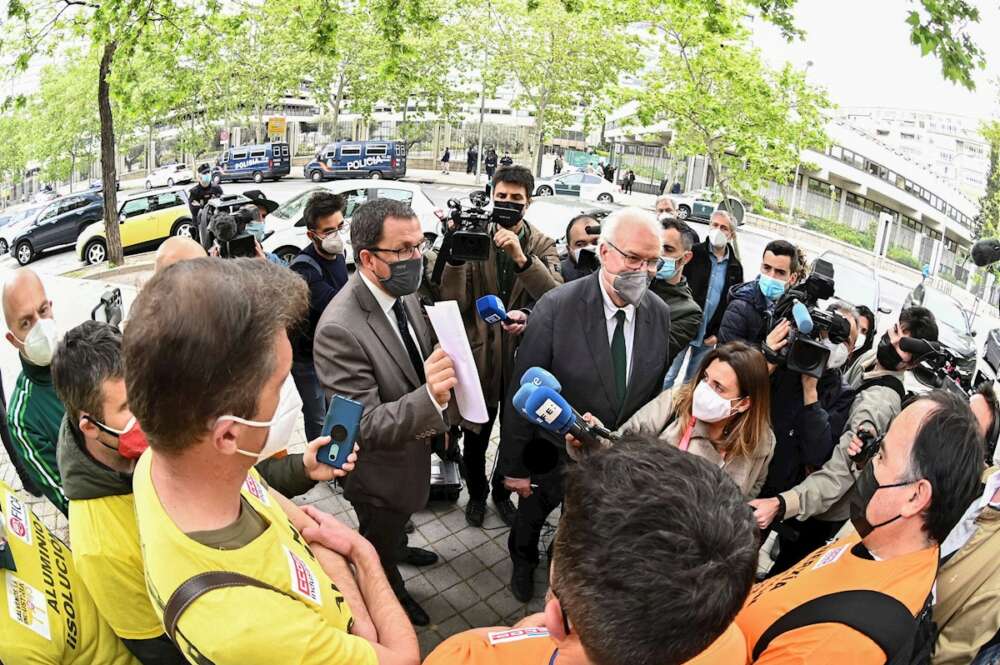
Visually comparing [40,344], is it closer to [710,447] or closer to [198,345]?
[198,345]

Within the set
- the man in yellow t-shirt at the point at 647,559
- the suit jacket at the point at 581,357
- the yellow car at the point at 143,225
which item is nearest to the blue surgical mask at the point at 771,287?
the suit jacket at the point at 581,357

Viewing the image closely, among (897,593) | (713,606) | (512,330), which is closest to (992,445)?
(897,593)

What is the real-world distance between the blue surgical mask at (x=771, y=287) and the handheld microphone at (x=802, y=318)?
1.11m

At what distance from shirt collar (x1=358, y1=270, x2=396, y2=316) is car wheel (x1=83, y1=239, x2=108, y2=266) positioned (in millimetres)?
14204

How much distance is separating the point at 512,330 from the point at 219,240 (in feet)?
6.62

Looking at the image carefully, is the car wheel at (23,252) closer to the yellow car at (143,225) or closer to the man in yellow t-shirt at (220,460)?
the yellow car at (143,225)

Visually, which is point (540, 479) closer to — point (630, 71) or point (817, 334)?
point (817, 334)

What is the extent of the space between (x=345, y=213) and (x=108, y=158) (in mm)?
3859

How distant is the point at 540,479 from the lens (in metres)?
3.40

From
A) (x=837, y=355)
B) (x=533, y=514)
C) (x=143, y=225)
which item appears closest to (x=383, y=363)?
(x=533, y=514)

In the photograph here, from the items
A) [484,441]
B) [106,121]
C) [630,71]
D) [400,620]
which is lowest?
[484,441]

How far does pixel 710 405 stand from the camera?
2.82 m

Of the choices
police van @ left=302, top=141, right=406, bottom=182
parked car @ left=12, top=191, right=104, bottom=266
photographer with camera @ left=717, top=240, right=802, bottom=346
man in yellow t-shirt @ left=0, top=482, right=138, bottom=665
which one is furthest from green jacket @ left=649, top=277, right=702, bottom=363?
police van @ left=302, top=141, right=406, bottom=182

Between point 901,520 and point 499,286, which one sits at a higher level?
point 499,286
